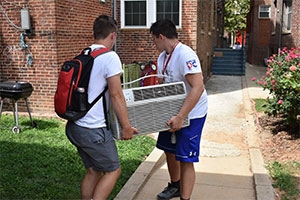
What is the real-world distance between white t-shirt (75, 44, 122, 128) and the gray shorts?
56 mm

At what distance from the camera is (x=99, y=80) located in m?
2.96

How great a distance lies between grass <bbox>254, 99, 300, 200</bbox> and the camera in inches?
174

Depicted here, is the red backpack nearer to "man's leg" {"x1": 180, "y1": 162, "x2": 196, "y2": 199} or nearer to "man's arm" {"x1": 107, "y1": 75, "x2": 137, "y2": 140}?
"man's arm" {"x1": 107, "y1": 75, "x2": 137, "y2": 140}

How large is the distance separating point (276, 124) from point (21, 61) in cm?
559

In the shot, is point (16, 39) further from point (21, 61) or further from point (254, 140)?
point (254, 140)

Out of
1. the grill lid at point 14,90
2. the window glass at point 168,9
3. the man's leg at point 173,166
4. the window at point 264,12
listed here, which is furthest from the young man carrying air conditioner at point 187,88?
the window at point 264,12

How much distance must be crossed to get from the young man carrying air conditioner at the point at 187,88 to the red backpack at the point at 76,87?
0.73 m

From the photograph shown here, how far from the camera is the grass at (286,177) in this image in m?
4.42

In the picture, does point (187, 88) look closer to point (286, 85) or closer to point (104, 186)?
point (104, 186)

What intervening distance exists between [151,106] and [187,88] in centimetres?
48

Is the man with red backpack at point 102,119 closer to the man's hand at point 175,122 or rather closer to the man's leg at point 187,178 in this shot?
the man's hand at point 175,122

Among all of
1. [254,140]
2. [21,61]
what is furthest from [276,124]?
[21,61]

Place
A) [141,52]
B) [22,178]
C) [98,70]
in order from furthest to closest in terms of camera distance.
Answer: [141,52] < [22,178] < [98,70]

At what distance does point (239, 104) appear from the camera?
1071 cm
